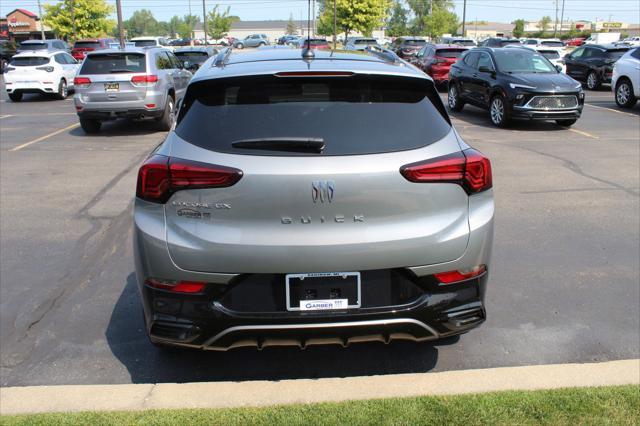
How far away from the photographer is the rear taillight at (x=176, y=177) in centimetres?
287

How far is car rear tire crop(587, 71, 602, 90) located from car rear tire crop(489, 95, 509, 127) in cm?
1086

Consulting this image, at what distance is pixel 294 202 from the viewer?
2.86 metres

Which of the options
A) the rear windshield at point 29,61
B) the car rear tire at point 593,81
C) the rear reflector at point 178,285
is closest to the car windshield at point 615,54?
the car rear tire at point 593,81

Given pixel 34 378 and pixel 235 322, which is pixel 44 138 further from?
pixel 235 322

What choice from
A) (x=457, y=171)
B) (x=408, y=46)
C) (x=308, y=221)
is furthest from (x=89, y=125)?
(x=408, y=46)

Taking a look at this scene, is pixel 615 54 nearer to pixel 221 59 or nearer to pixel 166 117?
pixel 166 117

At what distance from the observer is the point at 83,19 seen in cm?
5275

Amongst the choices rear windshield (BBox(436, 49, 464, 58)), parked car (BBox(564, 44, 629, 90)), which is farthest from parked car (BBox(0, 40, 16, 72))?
parked car (BBox(564, 44, 629, 90))

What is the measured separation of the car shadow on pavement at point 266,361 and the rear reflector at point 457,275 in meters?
0.89

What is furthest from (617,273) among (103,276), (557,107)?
(557,107)

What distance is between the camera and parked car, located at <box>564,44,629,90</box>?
856 inches

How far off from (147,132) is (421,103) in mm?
11052

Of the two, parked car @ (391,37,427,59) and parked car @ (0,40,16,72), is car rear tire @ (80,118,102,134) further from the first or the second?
parked car @ (0,40,16,72)

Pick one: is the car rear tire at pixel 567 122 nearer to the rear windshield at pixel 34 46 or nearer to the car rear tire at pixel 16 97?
the car rear tire at pixel 16 97
